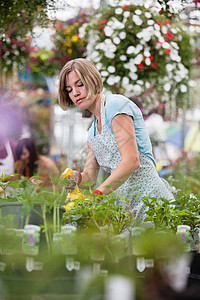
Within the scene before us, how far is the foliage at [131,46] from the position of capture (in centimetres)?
275

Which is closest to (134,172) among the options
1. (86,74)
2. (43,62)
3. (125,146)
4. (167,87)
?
(125,146)

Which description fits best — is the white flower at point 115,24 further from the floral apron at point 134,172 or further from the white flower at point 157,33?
the floral apron at point 134,172

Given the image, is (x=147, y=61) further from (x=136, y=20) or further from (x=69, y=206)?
(x=69, y=206)

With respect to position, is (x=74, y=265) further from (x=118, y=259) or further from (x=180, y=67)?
(x=180, y=67)

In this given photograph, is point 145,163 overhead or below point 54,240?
overhead

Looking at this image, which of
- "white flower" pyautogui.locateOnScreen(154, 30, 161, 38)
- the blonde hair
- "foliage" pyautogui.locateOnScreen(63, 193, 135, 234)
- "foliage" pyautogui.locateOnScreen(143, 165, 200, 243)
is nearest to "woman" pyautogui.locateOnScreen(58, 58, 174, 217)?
the blonde hair

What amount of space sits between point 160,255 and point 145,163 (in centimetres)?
75

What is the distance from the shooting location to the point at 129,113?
4.20ft

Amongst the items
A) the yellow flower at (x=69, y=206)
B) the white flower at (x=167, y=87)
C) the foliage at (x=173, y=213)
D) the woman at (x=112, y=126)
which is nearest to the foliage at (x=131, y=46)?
the white flower at (x=167, y=87)

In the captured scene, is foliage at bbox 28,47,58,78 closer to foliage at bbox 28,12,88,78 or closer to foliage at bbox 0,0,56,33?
foliage at bbox 28,12,88,78

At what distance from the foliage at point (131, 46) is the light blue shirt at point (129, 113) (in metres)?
1.44

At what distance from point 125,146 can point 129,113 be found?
12cm

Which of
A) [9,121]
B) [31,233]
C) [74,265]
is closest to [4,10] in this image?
[31,233]

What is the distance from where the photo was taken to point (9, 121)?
330 cm
